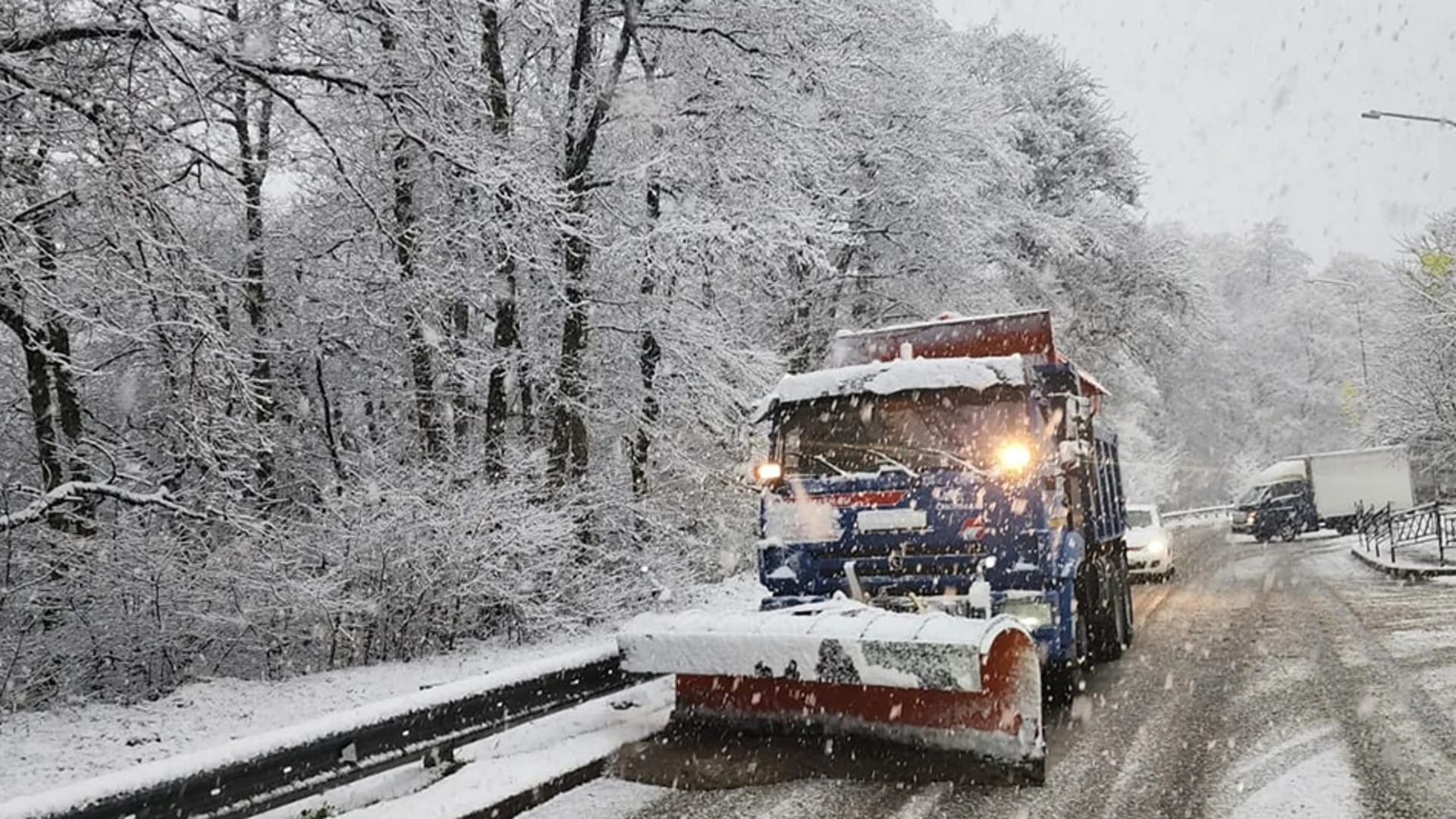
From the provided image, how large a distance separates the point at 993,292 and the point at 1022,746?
Answer: 707 inches

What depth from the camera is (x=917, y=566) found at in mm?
8148

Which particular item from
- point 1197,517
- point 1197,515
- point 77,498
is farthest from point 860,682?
point 1197,515

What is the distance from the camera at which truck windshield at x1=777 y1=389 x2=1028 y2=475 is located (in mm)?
8352

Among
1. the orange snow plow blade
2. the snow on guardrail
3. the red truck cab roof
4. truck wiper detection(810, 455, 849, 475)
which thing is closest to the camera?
the orange snow plow blade

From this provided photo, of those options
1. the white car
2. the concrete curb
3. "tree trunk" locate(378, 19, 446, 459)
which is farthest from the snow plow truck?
the concrete curb

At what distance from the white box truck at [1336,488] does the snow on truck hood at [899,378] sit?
31.8 meters

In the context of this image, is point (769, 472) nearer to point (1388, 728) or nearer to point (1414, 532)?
point (1388, 728)

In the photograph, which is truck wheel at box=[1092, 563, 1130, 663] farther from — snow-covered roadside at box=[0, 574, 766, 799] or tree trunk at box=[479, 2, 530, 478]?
tree trunk at box=[479, 2, 530, 478]

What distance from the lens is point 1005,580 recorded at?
8047mm

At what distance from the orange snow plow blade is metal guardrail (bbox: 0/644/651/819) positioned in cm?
72

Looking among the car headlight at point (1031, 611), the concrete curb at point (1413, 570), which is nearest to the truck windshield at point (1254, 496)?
the concrete curb at point (1413, 570)

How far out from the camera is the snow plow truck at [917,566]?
649 cm

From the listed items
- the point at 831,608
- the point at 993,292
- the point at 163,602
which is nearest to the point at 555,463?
the point at 163,602

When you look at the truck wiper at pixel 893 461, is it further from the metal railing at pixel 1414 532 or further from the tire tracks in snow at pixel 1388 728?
the metal railing at pixel 1414 532
